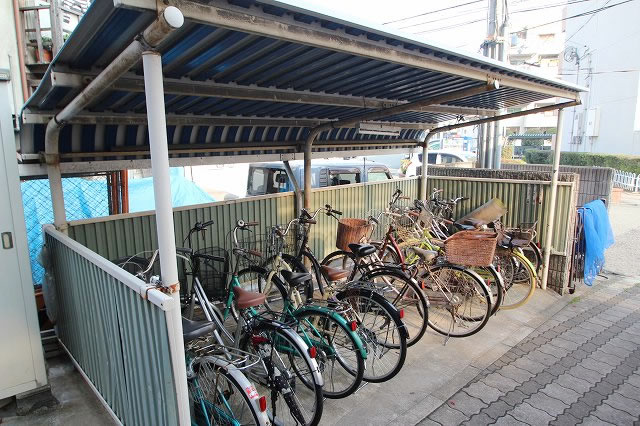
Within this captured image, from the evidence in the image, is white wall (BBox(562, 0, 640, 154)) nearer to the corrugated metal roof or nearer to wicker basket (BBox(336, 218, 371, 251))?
the corrugated metal roof

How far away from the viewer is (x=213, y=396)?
8.20ft

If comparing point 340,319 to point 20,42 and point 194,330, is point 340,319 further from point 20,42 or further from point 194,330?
point 20,42

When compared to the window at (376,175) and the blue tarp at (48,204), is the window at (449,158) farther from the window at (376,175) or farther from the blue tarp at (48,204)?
the blue tarp at (48,204)

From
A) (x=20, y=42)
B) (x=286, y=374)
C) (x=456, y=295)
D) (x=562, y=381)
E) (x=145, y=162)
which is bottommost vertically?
(x=562, y=381)

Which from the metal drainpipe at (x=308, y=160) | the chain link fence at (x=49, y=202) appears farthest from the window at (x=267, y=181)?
the chain link fence at (x=49, y=202)

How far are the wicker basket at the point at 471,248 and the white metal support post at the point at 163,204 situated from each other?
3032mm

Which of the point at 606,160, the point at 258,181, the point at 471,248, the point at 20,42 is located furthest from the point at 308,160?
the point at 606,160

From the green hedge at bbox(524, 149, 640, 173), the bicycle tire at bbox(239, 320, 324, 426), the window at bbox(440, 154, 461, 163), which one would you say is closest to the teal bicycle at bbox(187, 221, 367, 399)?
the bicycle tire at bbox(239, 320, 324, 426)

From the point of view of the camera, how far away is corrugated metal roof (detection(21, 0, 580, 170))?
1929 mm

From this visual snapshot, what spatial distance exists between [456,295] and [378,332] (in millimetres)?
1084

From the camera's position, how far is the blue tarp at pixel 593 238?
5.66 metres

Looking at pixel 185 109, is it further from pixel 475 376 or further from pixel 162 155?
pixel 475 376

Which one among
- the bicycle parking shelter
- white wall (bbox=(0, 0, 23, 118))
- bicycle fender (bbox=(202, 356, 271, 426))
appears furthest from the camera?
white wall (bbox=(0, 0, 23, 118))

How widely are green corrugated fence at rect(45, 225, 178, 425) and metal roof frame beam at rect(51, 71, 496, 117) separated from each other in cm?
110
